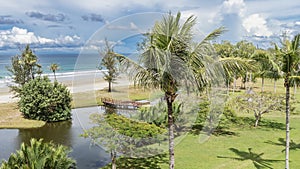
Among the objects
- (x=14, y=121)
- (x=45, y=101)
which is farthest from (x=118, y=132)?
(x=14, y=121)

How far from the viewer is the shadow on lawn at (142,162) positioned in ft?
44.3

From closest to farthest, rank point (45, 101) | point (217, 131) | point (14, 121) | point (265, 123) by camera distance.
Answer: point (217, 131) < point (265, 123) < point (45, 101) < point (14, 121)

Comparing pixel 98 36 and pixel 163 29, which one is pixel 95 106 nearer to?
pixel 98 36

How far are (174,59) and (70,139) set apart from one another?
44.0 feet

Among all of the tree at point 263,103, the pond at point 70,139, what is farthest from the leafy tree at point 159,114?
the tree at point 263,103

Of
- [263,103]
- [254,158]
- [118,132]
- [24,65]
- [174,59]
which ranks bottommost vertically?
[254,158]

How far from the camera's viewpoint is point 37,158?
941cm

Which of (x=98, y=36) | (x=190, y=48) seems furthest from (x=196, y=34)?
(x=98, y=36)

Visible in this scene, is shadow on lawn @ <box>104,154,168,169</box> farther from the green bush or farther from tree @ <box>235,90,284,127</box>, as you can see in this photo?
the green bush

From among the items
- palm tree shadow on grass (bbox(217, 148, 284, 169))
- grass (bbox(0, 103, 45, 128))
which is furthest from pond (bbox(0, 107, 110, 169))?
palm tree shadow on grass (bbox(217, 148, 284, 169))

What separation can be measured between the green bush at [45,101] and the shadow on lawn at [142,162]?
11.4 metres

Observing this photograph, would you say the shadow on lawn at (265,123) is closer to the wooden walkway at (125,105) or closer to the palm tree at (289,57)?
the wooden walkway at (125,105)

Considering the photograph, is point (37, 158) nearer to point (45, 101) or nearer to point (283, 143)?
point (283, 143)

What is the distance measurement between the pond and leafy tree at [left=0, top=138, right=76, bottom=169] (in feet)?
7.79
